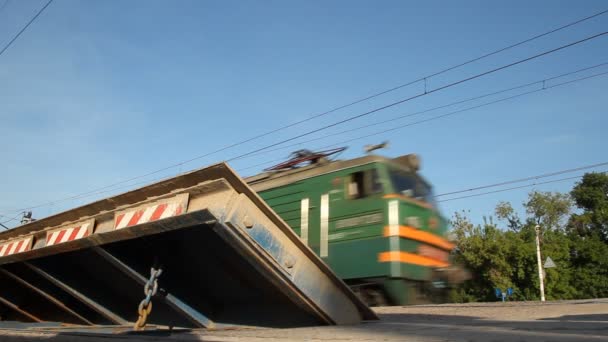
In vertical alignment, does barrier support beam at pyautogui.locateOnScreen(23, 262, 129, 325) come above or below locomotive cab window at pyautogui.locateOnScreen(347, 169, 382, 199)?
below

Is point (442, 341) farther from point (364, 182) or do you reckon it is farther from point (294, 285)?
point (364, 182)

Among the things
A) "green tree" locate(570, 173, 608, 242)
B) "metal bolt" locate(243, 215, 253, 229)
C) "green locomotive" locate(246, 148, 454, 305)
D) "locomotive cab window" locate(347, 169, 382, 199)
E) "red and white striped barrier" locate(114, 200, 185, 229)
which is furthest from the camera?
"green tree" locate(570, 173, 608, 242)

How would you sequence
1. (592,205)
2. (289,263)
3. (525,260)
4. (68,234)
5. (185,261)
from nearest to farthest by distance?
(289,263)
(185,261)
(68,234)
(525,260)
(592,205)

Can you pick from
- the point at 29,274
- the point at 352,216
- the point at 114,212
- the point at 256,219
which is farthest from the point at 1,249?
the point at 352,216

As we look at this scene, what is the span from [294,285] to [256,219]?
578 millimetres

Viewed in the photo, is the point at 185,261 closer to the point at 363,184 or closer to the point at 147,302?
the point at 147,302

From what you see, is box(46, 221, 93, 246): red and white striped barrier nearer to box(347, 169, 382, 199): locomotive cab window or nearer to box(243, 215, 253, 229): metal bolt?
box(243, 215, 253, 229): metal bolt

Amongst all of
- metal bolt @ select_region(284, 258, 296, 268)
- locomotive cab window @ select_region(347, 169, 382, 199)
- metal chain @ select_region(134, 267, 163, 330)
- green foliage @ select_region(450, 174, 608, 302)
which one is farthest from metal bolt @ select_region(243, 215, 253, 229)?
green foliage @ select_region(450, 174, 608, 302)

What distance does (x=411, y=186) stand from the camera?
9.78 meters

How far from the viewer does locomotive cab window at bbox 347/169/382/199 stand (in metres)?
9.08

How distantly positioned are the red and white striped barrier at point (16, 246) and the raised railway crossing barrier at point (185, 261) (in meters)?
0.01

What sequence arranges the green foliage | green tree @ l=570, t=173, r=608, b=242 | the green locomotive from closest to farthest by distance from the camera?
1. the green locomotive
2. the green foliage
3. green tree @ l=570, t=173, r=608, b=242

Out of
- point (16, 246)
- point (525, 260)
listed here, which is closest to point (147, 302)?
point (16, 246)

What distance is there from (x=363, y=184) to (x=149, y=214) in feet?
20.2
